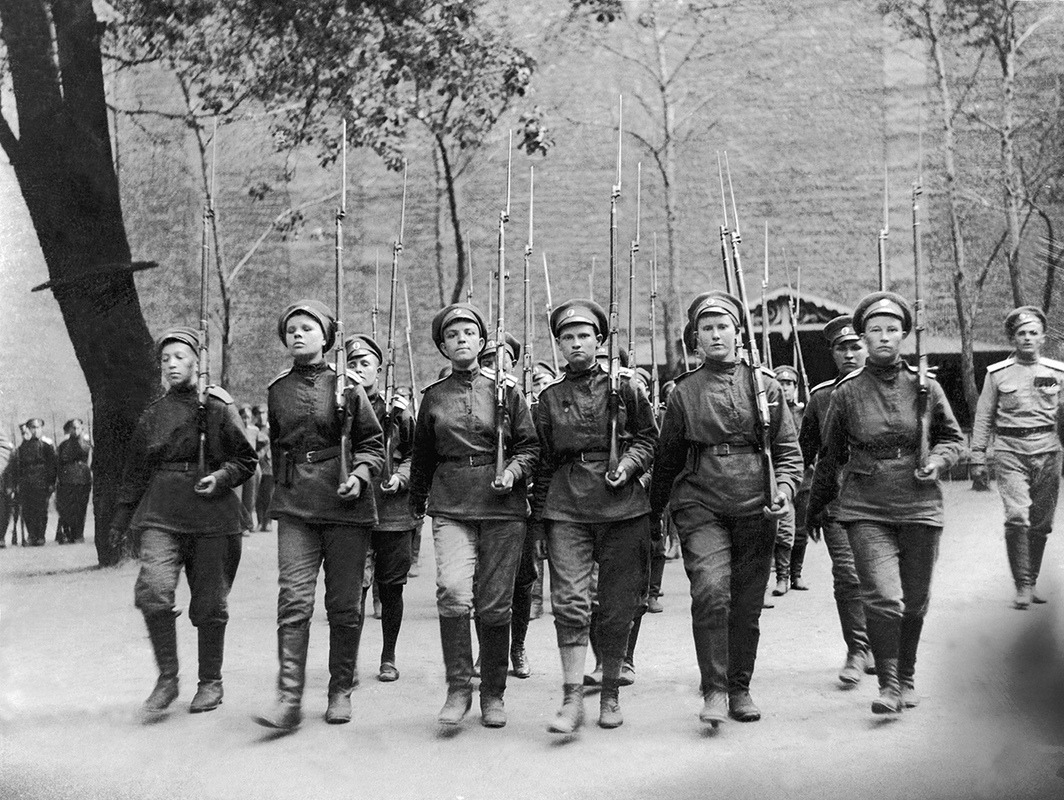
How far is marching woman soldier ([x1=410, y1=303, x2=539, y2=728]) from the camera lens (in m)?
4.81

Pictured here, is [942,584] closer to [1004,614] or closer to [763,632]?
[1004,614]

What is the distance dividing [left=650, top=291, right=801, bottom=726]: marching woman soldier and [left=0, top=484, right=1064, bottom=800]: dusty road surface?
13.1 inches

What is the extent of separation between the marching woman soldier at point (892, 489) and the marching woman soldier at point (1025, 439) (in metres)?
1.36

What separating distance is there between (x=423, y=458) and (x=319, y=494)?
49 centimetres

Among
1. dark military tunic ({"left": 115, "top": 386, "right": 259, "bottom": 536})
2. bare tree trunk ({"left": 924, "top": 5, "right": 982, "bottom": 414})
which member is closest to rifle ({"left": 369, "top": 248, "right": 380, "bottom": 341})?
dark military tunic ({"left": 115, "top": 386, "right": 259, "bottom": 536})

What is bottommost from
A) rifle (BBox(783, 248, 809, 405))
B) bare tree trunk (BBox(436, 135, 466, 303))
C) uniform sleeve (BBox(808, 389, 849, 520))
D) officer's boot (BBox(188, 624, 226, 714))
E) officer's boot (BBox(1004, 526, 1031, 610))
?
officer's boot (BBox(188, 624, 226, 714))

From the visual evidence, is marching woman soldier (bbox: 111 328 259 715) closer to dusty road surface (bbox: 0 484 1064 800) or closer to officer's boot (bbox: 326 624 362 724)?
dusty road surface (bbox: 0 484 1064 800)

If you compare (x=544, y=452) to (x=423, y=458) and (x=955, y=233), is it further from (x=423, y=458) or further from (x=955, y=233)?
(x=955, y=233)

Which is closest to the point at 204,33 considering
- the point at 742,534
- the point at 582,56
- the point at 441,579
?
the point at 582,56

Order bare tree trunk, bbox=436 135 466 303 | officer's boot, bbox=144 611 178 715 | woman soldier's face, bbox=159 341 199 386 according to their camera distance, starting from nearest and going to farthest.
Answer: officer's boot, bbox=144 611 178 715, woman soldier's face, bbox=159 341 199 386, bare tree trunk, bbox=436 135 466 303

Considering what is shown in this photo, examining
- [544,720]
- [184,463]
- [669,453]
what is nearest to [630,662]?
[544,720]

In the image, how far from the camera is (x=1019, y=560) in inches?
240

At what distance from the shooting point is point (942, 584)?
6.35m

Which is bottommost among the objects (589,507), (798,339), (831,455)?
(589,507)
